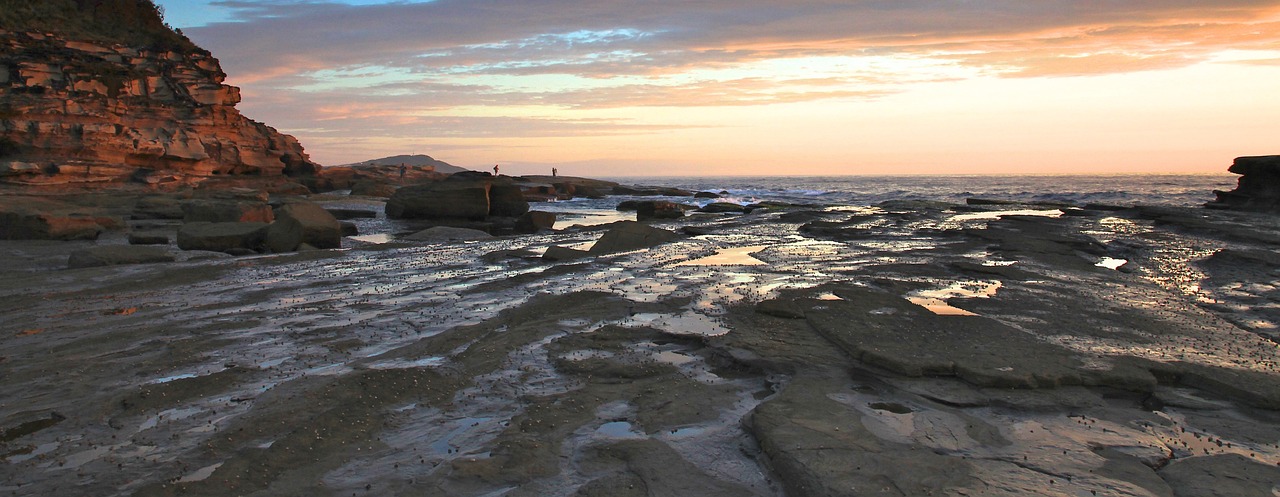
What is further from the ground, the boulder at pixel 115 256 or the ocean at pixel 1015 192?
the boulder at pixel 115 256

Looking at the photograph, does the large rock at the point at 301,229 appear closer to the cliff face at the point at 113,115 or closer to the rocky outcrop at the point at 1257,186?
the cliff face at the point at 113,115

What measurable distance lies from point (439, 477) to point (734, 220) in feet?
76.1

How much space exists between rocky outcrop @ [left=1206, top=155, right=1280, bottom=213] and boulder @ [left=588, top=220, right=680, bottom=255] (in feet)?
95.2

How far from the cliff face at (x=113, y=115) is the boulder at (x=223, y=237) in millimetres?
12785

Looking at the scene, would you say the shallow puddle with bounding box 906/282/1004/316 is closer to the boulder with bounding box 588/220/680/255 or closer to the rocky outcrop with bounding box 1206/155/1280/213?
the boulder with bounding box 588/220/680/255

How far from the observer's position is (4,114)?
23.2 m

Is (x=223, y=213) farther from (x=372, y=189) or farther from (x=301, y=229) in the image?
(x=372, y=189)

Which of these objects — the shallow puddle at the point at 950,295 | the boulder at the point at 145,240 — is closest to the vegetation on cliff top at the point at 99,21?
the boulder at the point at 145,240

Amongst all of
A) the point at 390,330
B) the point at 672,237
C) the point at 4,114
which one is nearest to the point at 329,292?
the point at 390,330

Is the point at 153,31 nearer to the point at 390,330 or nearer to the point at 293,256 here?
the point at 293,256

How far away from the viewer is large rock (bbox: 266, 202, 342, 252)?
49.1ft

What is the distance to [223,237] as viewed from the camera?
1470cm

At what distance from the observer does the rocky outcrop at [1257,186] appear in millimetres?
31047

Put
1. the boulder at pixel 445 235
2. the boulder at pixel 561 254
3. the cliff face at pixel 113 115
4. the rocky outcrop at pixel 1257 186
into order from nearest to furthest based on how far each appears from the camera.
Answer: the boulder at pixel 561 254 < the boulder at pixel 445 235 < the cliff face at pixel 113 115 < the rocky outcrop at pixel 1257 186
